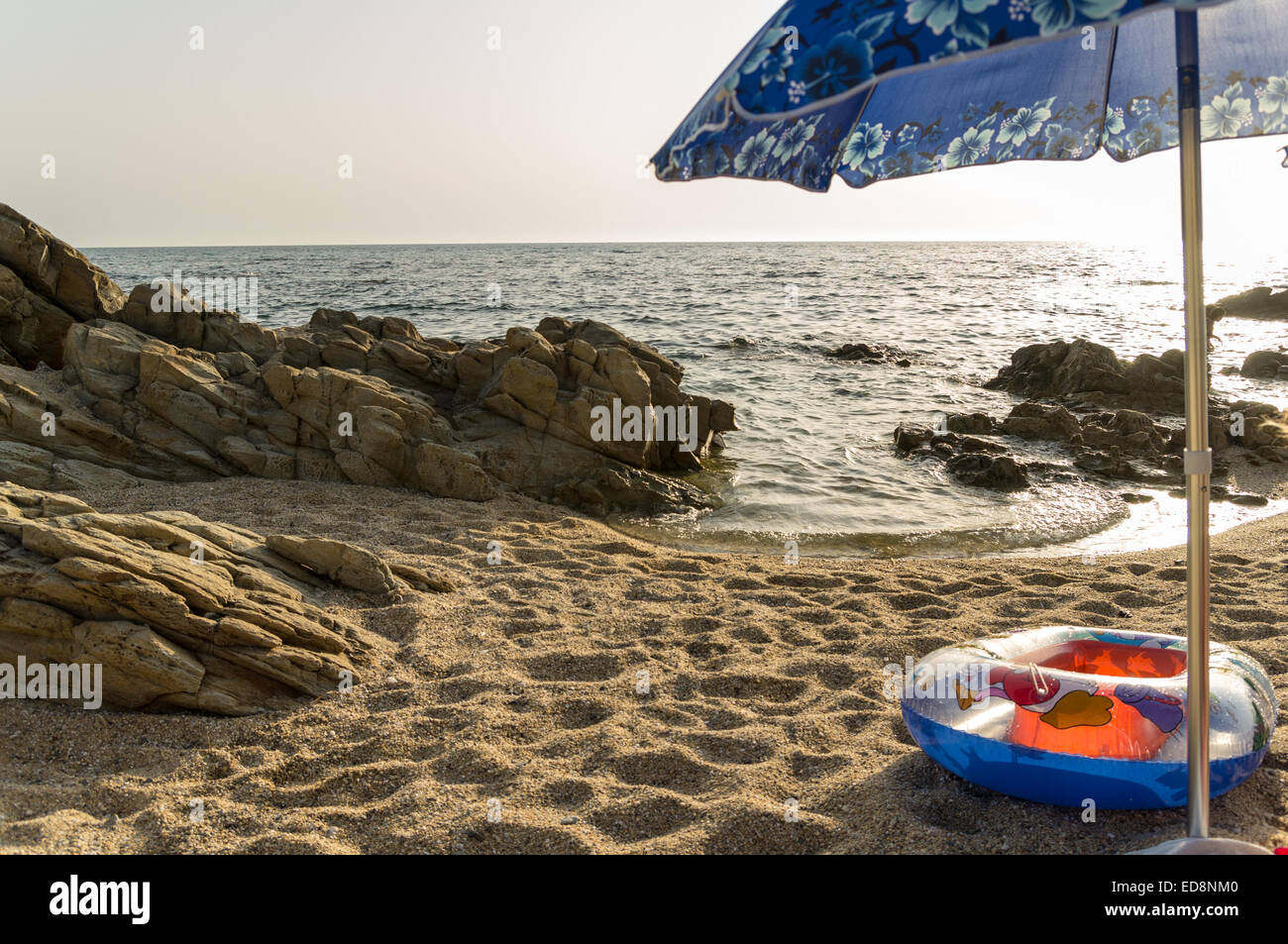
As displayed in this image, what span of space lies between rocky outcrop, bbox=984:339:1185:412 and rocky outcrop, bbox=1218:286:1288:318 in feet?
56.1

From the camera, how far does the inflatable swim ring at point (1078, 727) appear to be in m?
3.25

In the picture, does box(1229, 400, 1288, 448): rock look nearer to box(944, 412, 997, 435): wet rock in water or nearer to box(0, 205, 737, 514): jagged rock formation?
box(944, 412, 997, 435): wet rock in water

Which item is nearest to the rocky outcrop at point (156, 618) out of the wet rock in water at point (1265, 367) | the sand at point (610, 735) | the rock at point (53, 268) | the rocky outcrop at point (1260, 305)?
the sand at point (610, 735)

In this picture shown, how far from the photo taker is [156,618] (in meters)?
4.24

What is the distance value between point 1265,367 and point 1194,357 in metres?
19.6

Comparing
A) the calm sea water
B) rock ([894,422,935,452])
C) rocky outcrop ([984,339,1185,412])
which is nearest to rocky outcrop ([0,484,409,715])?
the calm sea water

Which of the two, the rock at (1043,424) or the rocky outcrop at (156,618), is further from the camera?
the rock at (1043,424)

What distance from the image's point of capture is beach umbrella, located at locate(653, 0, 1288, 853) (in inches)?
75.9

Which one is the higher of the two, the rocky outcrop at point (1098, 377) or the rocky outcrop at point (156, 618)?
Answer: the rocky outcrop at point (1098, 377)

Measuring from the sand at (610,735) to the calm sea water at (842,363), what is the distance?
2.29 m

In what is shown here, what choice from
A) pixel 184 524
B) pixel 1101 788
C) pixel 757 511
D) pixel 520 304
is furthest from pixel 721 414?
pixel 520 304

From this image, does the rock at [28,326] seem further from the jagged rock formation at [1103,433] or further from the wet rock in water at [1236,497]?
the wet rock in water at [1236,497]

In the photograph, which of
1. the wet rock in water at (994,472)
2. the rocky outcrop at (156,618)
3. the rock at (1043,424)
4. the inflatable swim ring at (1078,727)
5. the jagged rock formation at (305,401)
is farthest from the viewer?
the rock at (1043,424)
